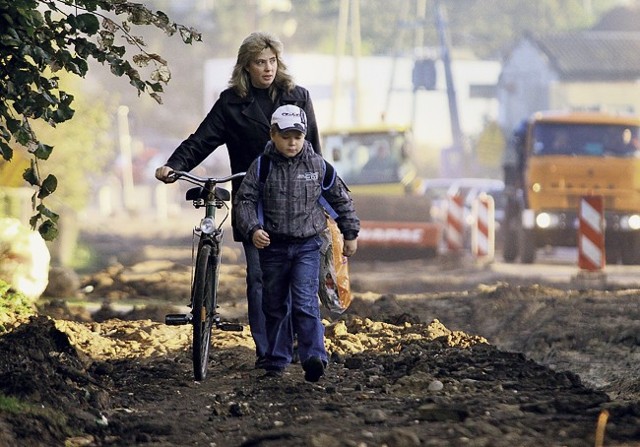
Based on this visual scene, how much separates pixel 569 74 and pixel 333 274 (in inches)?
3088

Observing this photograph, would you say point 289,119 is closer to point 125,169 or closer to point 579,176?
point 579,176

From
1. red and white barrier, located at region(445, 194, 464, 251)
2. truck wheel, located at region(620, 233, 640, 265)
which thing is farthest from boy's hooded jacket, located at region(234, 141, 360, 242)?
red and white barrier, located at region(445, 194, 464, 251)

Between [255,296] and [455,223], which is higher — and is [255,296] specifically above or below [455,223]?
above

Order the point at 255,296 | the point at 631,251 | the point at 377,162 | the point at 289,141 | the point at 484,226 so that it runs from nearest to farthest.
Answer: the point at 289,141
the point at 255,296
the point at 631,251
the point at 484,226
the point at 377,162

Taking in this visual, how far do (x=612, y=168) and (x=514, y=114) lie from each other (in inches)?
2582

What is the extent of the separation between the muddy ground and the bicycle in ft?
0.96

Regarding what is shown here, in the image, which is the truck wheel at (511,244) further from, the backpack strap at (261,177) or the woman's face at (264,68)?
the backpack strap at (261,177)

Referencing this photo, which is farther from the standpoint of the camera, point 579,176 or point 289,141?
point 579,176

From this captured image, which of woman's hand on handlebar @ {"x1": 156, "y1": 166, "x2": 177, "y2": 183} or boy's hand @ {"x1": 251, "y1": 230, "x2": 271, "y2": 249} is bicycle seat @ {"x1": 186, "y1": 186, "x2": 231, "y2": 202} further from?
boy's hand @ {"x1": 251, "y1": 230, "x2": 271, "y2": 249}

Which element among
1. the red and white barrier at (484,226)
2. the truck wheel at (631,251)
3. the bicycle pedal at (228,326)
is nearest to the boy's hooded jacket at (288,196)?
the bicycle pedal at (228,326)

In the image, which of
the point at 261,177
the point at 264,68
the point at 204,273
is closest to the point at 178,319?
the point at 204,273

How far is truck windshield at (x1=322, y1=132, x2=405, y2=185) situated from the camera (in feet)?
108

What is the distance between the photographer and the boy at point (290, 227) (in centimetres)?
955

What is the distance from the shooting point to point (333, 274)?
10.2 m
